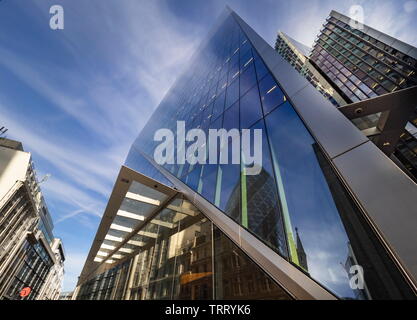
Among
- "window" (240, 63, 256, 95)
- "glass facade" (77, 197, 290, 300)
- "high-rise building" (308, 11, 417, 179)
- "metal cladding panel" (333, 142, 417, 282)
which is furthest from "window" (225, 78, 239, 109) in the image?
"high-rise building" (308, 11, 417, 179)

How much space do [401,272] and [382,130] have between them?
487cm

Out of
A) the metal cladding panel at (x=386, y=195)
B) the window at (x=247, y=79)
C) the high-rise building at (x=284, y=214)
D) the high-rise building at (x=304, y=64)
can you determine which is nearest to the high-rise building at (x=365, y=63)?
the high-rise building at (x=304, y=64)

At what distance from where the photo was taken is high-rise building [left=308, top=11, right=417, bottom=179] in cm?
2113

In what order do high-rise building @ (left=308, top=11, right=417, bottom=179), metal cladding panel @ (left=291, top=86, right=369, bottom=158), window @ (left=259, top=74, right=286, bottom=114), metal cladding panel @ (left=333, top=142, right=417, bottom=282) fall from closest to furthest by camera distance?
metal cladding panel @ (left=333, top=142, right=417, bottom=282) → metal cladding panel @ (left=291, top=86, right=369, bottom=158) → window @ (left=259, top=74, right=286, bottom=114) → high-rise building @ (left=308, top=11, right=417, bottom=179)

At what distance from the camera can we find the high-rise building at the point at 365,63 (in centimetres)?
2113

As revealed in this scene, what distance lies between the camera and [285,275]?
9.86 feet

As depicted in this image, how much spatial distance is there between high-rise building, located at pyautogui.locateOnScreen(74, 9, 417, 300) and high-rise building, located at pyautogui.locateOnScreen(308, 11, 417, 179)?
21.7 metres

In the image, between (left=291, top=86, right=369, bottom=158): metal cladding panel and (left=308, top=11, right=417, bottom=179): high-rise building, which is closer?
(left=291, top=86, right=369, bottom=158): metal cladding panel

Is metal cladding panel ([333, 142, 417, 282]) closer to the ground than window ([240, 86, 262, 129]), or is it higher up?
closer to the ground

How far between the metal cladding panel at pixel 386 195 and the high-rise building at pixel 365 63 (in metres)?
22.8

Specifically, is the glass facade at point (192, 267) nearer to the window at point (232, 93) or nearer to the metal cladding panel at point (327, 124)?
the metal cladding panel at point (327, 124)

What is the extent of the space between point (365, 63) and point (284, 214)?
43.8 m

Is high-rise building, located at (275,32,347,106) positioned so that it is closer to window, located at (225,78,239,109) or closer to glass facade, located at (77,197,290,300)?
window, located at (225,78,239,109)
